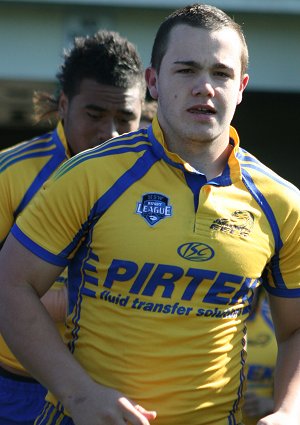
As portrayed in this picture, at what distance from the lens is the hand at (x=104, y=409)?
8.79 ft

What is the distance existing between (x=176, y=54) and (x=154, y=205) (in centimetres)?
47

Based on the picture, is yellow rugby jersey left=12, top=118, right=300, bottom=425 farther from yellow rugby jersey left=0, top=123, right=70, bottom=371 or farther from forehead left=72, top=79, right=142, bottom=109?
forehead left=72, top=79, right=142, bottom=109

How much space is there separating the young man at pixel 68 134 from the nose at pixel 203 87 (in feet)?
3.74

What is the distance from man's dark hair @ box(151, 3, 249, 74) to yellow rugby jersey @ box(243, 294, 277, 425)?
2.63 meters

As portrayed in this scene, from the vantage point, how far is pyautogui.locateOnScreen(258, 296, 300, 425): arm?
2917mm

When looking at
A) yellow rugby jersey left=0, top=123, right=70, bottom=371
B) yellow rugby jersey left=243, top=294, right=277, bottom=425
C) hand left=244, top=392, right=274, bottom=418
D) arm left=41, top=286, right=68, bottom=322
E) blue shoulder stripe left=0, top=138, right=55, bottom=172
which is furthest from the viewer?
yellow rugby jersey left=243, top=294, right=277, bottom=425

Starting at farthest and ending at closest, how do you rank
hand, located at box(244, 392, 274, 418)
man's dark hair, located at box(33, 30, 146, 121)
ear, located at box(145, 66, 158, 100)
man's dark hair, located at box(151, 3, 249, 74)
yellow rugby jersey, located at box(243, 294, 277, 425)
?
yellow rugby jersey, located at box(243, 294, 277, 425), hand, located at box(244, 392, 274, 418), man's dark hair, located at box(33, 30, 146, 121), ear, located at box(145, 66, 158, 100), man's dark hair, located at box(151, 3, 249, 74)

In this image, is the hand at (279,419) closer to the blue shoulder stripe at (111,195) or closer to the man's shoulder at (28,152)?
the blue shoulder stripe at (111,195)

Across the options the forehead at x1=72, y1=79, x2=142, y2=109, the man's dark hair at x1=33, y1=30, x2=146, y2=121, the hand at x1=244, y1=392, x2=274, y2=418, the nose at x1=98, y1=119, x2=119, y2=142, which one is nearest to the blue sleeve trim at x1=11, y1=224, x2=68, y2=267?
the nose at x1=98, y1=119, x2=119, y2=142

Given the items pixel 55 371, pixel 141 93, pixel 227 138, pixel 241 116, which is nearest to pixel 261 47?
pixel 241 116

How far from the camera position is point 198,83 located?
2953 mm

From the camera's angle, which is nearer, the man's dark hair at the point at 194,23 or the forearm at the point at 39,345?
the forearm at the point at 39,345

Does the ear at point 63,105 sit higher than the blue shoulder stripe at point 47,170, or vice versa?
the ear at point 63,105

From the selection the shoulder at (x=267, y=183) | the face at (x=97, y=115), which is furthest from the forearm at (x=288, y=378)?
the face at (x=97, y=115)
